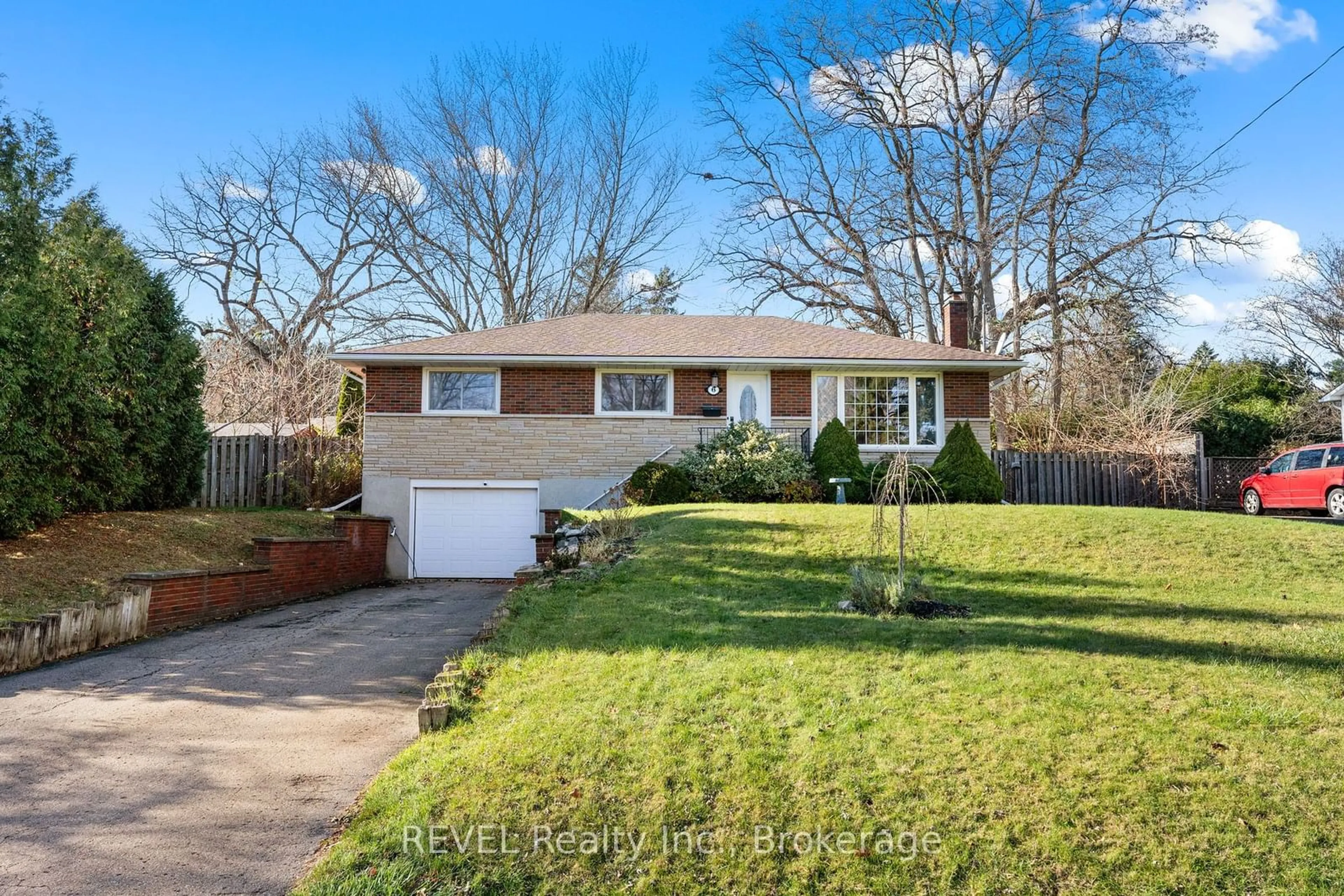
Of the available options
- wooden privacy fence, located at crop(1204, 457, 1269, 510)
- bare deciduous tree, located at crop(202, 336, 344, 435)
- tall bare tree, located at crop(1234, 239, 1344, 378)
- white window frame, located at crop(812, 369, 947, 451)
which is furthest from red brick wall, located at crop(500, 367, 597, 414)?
tall bare tree, located at crop(1234, 239, 1344, 378)

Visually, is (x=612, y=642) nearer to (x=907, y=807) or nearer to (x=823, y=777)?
(x=823, y=777)

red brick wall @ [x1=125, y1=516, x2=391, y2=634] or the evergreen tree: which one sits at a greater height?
the evergreen tree

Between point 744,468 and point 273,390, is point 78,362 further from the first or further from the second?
point 744,468

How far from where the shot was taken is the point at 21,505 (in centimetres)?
888

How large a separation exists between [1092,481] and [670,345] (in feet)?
33.5

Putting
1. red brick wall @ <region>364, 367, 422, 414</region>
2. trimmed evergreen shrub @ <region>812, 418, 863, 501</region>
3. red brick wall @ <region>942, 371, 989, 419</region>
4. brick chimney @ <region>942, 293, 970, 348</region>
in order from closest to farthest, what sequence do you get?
trimmed evergreen shrub @ <region>812, 418, 863, 501</region> → red brick wall @ <region>364, 367, 422, 414</region> → red brick wall @ <region>942, 371, 989, 419</region> → brick chimney @ <region>942, 293, 970, 348</region>

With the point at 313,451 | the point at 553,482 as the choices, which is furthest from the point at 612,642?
the point at 313,451

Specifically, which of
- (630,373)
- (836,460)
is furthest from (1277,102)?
(630,373)

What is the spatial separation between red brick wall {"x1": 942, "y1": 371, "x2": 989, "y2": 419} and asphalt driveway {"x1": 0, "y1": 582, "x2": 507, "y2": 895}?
468 inches

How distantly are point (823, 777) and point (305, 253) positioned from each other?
2897 centimetres

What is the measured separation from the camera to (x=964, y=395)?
1641 cm

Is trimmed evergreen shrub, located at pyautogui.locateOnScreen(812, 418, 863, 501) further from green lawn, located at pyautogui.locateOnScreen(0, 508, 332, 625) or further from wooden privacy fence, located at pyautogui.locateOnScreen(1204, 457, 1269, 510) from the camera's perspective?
wooden privacy fence, located at pyautogui.locateOnScreen(1204, 457, 1269, 510)

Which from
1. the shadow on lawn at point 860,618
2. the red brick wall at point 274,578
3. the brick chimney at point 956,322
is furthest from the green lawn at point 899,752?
the brick chimney at point 956,322

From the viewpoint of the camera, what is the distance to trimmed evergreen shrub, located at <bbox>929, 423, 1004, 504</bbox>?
14.4 metres
